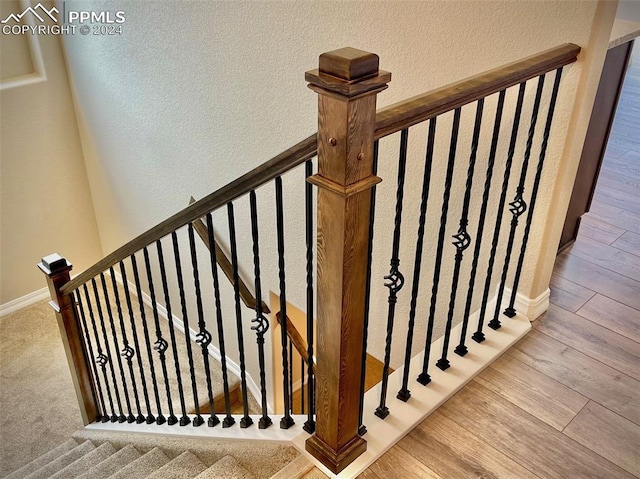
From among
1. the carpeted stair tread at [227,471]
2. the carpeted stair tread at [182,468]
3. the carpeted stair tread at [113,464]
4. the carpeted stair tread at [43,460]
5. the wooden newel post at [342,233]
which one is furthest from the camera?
the carpeted stair tread at [43,460]

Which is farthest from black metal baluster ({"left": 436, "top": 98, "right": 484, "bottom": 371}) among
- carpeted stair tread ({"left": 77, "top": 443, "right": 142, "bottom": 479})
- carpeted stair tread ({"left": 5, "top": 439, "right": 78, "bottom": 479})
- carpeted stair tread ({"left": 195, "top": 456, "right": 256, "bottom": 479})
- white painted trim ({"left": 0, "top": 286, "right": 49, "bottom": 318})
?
white painted trim ({"left": 0, "top": 286, "right": 49, "bottom": 318})

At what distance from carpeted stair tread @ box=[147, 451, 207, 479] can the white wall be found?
4.03 ft

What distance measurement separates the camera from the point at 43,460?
407 cm

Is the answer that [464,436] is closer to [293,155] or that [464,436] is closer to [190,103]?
[293,155]

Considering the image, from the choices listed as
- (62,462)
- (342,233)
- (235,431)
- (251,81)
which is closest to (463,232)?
(342,233)

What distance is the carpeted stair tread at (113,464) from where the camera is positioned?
10.6 feet

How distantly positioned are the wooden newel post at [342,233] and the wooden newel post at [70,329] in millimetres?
1864

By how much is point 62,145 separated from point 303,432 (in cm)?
452

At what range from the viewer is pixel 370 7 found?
2803 millimetres

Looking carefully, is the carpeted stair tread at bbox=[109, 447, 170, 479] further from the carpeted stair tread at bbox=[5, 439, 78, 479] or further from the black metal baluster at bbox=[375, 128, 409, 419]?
the black metal baluster at bbox=[375, 128, 409, 419]

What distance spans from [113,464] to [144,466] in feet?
0.97

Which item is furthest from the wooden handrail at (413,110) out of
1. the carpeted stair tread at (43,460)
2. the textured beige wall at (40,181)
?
the textured beige wall at (40,181)

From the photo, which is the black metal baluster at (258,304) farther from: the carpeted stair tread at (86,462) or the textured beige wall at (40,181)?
the textured beige wall at (40,181)

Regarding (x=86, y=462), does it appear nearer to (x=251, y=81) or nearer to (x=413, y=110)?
(x=251, y=81)
